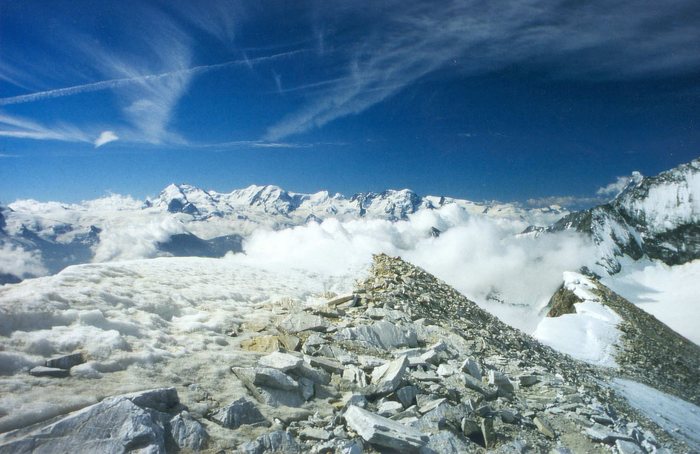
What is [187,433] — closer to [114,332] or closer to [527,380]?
[114,332]

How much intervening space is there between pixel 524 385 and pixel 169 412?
11.4 m

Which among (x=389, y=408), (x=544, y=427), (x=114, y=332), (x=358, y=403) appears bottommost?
(x=544, y=427)

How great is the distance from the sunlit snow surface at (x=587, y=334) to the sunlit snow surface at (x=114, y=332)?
25.7 meters

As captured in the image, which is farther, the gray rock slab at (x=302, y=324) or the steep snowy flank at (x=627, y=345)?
A: the steep snowy flank at (x=627, y=345)

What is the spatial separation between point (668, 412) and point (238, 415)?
23.2 meters

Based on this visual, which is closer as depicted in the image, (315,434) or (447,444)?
(315,434)

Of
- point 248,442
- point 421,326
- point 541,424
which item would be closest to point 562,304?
point 421,326

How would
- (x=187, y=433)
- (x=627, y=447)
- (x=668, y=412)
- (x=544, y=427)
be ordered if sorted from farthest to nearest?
(x=668, y=412), (x=544, y=427), (x=627, y=447), (x=187, y=433)

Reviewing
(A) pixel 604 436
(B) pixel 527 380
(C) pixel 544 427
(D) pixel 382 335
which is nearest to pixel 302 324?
(D) pixel 382 335

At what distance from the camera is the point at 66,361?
8.62m

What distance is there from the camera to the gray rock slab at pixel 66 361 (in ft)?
27.6

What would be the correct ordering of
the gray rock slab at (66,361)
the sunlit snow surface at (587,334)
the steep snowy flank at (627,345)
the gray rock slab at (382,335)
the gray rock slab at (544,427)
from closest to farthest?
the gray rock slab at (66,361) < the gray rock slab at (544,427) < the gray rock slab at (382,335) < the steep snowy flank at (627,345) < the sunlit snow surface at (587,334)

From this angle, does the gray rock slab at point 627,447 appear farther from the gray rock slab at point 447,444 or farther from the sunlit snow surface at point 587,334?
the sunlit snow surface at point 587,334

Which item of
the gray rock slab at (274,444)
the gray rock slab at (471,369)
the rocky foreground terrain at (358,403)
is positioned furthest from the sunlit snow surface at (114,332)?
the gray rock slab at (471,369)
